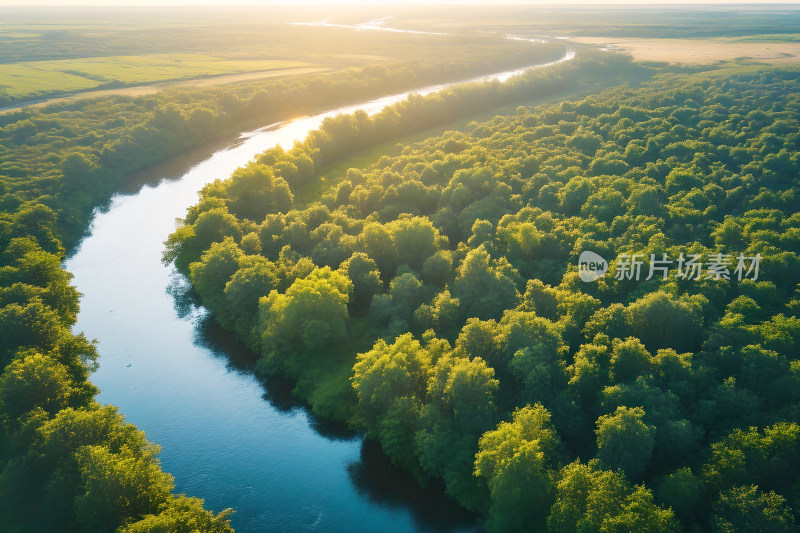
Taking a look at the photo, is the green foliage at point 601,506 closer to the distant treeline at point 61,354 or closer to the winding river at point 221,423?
the winding river at point 221,423

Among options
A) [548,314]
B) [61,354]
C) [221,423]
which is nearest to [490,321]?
[548,314]

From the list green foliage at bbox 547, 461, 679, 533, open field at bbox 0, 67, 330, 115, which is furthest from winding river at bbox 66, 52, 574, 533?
open field at bbox 0, 67, 330, 115

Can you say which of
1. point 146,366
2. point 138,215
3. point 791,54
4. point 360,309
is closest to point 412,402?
point 360,309

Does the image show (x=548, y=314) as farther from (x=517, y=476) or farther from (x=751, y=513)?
(x=751, y=513)

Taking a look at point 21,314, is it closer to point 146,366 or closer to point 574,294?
point 146,366

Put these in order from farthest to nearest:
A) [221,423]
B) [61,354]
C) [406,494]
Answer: [61,354]
[221,423]
[406,494]

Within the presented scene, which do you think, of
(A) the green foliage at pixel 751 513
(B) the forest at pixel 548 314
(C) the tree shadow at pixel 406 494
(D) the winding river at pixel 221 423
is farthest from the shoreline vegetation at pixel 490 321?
(D) the winding river at pixel 221 423
